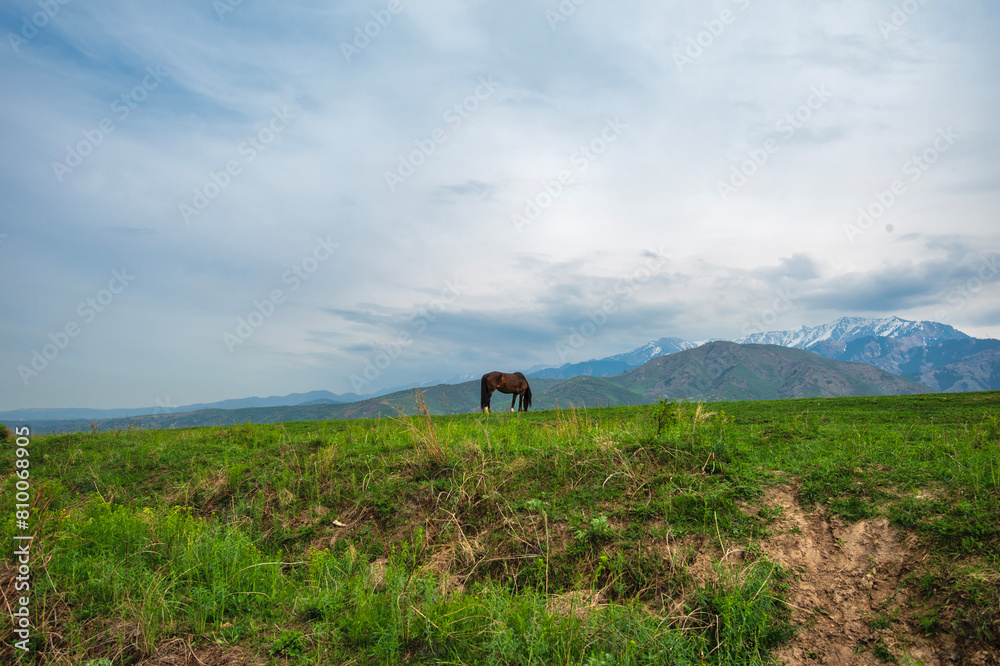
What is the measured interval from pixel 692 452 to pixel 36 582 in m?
9.12

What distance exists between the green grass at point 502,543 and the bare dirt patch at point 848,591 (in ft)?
0.41

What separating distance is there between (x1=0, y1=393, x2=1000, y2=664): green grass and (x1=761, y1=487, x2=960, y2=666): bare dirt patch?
13 centimetres

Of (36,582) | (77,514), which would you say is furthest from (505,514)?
(77,514)

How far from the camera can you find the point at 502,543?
6789 mm

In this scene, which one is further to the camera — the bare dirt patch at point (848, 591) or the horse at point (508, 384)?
the horse at point (508, 384)

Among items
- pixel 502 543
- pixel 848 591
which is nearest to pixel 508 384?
pixel 502 543

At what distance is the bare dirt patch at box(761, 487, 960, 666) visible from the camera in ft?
15.0

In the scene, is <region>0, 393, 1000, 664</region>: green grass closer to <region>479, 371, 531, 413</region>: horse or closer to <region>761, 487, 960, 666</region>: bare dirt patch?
<region>761, 487, 960, 666</region>: bare dirt patch

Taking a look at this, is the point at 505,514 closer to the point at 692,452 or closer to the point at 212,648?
the point at 692,452

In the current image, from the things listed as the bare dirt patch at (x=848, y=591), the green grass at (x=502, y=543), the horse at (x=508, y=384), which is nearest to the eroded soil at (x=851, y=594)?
the bare dirt patch at (x=848, y=591)

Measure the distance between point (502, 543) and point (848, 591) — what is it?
409cm

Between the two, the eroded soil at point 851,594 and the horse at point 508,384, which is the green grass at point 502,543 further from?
the horse at point 508,384

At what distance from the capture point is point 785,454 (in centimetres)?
805

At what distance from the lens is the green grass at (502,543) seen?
473cm
